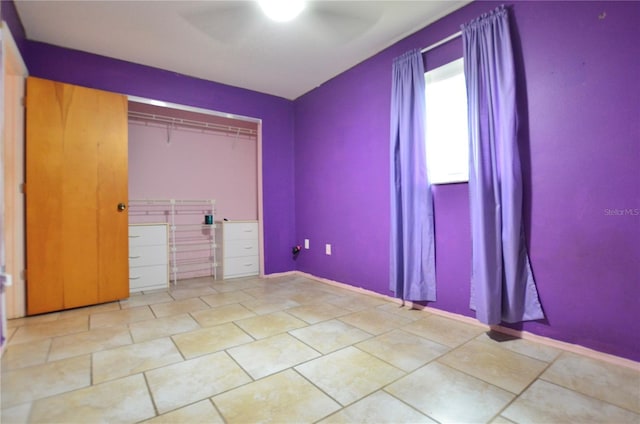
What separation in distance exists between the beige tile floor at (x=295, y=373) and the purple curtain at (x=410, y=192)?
0.95 ft

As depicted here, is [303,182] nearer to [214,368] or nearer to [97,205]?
[97,205]

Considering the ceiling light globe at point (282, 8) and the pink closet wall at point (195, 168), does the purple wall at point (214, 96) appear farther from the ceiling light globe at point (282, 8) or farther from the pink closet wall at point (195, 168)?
the ceiling light globe at point (282, 8)

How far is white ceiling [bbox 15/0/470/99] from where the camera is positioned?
2.23m

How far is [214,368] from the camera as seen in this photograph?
62.4 inches

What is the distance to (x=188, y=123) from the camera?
3.87 m

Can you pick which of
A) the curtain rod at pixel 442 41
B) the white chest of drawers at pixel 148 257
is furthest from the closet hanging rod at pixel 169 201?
the curtain rod at pixel 442 41

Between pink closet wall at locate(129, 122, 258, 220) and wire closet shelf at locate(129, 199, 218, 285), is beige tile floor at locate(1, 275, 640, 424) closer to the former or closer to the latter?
wire closet shelf at locate(129, 199, 218, 285)

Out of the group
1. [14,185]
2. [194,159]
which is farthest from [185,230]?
[14,185]

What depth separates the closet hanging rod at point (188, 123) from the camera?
3.56m

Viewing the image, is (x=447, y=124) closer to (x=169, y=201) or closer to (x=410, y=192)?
(x=410, y=192)

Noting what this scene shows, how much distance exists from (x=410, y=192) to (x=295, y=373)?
163cm

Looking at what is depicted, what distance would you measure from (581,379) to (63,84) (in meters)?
4.09

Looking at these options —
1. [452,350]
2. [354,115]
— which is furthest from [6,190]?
[452,350]

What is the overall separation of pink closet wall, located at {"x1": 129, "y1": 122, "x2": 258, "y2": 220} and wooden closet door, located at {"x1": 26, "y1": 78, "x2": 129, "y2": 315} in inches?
28.4
